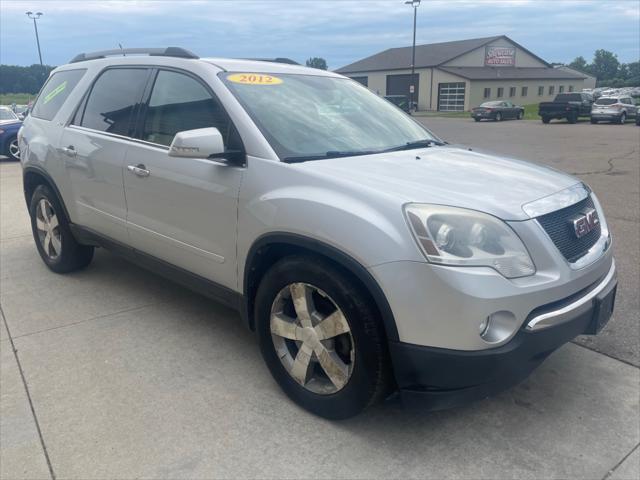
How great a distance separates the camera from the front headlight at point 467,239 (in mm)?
2330

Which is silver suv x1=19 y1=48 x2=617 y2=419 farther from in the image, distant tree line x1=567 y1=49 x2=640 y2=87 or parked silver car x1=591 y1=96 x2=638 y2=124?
distant tree line x1=567 y1=49 x2=640 y2=87

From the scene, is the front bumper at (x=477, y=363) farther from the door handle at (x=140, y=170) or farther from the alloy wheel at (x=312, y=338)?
the door handle at (x=140, y=170)

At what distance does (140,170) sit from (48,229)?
1976 millimetres

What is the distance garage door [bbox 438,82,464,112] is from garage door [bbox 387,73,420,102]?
3.03 meters

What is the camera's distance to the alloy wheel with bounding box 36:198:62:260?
5.00 metres

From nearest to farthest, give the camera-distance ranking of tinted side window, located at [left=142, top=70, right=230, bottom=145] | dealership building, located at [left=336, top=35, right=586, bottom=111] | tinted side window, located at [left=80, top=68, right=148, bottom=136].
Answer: tinted side window, located at [left=142, top=70, right=230, bottom=145] → tinted side window, located at [left=80, top=68, right=148, bottom=136] → dealership building, located at [left=336, top=35, right=586, bottom=111]

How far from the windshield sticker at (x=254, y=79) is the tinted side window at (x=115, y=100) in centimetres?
84

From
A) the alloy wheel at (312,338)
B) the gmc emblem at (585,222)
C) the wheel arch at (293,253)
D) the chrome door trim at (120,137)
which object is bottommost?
the alloy wheel at (312,338)

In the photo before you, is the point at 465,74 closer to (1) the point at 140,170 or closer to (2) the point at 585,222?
(1) the point at 140,170

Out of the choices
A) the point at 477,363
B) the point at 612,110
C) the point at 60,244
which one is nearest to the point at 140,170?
the point at 60,244

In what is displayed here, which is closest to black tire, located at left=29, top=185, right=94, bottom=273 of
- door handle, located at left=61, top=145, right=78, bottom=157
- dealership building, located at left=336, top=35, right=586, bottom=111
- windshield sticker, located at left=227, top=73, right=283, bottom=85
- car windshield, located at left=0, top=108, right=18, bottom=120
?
door handle, located at left=61, top=145, right=78, bottom=157

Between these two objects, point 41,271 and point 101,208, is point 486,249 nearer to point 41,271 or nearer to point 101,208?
point 101,208

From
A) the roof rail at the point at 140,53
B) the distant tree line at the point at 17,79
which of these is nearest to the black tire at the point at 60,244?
the roof rail at the point at 140,53

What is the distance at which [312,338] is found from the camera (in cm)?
277
